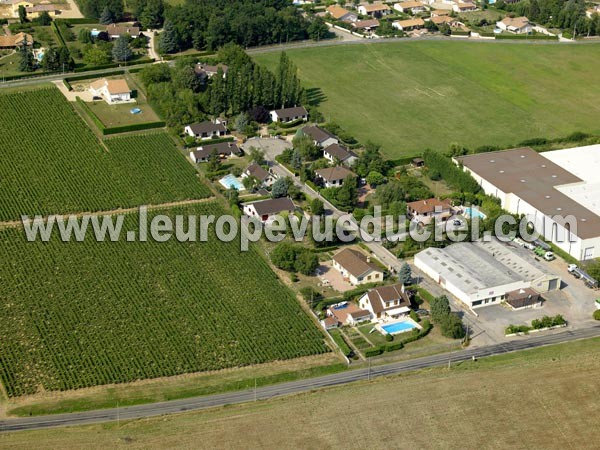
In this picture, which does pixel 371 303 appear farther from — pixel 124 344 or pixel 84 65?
pixel 84 65

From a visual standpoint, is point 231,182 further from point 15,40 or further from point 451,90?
point 15,40

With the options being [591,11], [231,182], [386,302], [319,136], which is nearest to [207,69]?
[319,136]

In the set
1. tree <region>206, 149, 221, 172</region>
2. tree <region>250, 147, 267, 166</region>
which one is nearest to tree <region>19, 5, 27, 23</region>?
tree <region>206, 149, 221, 172</region>

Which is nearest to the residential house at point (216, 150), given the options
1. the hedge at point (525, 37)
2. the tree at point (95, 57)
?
the tree at point (95, 57)

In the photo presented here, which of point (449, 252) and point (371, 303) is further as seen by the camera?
point (449, 252)

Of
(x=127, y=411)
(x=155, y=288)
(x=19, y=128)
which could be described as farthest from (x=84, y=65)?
(x=127, y=411)

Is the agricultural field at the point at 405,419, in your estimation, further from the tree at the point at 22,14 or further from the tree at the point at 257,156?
the tree at the point at 22,14
